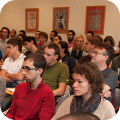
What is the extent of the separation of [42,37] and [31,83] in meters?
4.59

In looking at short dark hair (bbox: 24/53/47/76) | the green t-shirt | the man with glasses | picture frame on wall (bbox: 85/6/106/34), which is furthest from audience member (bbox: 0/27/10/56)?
short dark hair (bbox: 24/53/47/76)

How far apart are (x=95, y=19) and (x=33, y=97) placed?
5183mm

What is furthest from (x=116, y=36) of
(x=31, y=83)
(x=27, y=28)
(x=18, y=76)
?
(x=31, y=83)

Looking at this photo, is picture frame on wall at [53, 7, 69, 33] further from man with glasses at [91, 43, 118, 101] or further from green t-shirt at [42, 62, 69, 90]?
man with glasses at [91, 43, 118, 101]

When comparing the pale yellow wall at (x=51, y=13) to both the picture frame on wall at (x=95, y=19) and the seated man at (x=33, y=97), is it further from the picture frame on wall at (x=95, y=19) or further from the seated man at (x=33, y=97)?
the seated man at (x=33, y=97)

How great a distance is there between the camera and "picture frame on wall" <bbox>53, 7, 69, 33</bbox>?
6848mm

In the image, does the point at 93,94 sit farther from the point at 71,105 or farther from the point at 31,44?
the point at 31,44

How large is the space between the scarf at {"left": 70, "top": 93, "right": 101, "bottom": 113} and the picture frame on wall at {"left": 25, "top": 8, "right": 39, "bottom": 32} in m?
6.29

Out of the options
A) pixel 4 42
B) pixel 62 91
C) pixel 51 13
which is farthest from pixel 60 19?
pixel 62 91

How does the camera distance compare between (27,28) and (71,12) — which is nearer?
(71,12)

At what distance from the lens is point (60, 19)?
7.00m

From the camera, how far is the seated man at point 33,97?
1729 mm

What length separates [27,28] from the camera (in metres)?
7.78

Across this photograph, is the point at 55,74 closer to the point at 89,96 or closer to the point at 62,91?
the point at 62,91
